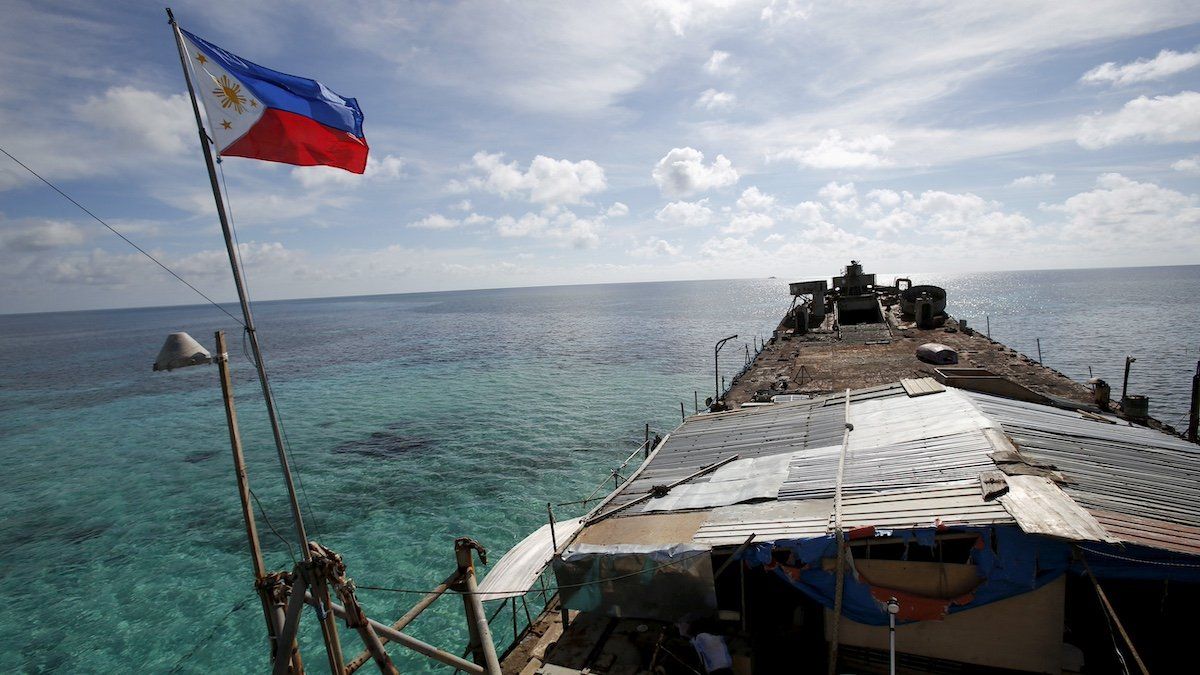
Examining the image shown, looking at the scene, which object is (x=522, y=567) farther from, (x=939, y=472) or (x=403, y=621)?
(x=939, y=472)

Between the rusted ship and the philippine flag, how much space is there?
8.50 m

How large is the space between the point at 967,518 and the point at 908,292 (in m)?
61.7

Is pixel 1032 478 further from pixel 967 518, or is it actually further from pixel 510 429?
pixel 510 429

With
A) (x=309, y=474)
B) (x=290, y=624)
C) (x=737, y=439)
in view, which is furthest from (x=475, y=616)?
(x=309, y=474)

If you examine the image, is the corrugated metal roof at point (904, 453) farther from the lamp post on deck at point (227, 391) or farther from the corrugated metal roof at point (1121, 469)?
the lamp post on deck at point (227, 391)

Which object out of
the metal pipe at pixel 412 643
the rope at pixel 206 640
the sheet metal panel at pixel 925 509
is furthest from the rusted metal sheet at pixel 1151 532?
the rope at pixel 206 640

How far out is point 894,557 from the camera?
1000cm

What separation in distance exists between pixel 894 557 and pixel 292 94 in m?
13.1

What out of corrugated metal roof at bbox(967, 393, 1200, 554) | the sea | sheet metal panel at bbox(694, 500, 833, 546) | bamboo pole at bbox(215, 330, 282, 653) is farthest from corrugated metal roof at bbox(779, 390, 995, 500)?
bamboo pole at bbox(215, 330, 282, 653)

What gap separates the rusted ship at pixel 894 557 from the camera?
921 centimetres

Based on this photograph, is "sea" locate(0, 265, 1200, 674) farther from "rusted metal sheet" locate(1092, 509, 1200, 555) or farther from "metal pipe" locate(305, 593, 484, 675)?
"rusted metal sheet" locate(1092, 509, 1200, 555)

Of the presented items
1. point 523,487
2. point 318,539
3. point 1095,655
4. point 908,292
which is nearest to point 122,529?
point 318,539

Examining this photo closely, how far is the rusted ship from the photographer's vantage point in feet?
30.2

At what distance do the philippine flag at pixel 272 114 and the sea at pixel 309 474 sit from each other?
6167 millimetres
